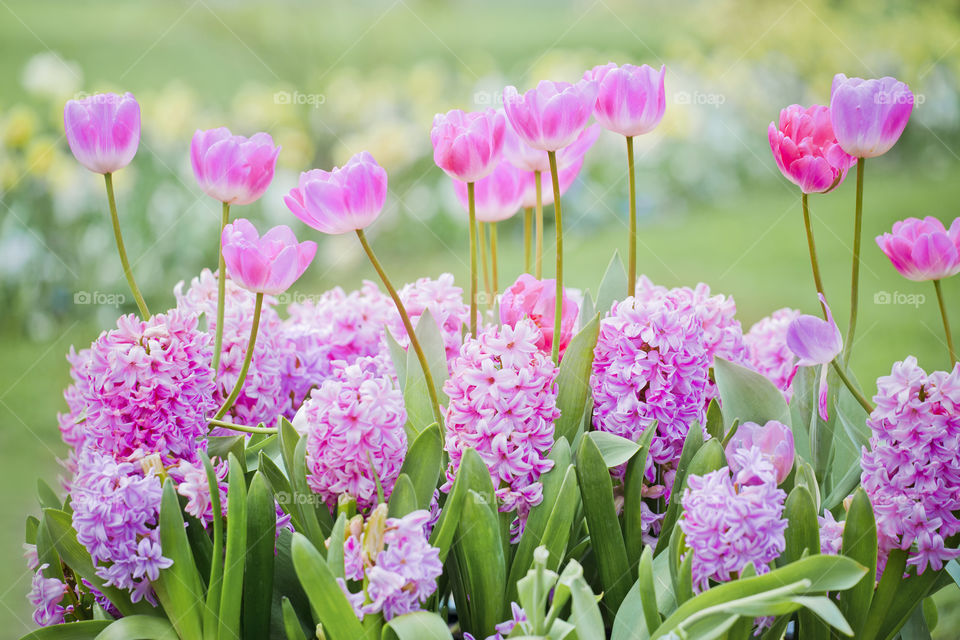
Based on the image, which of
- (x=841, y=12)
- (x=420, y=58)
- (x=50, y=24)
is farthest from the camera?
(x=50, y=24)

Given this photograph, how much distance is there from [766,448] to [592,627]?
0.21 m

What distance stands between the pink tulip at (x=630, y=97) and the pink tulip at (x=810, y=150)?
104 mm

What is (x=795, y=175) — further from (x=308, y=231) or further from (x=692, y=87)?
(x=692, y=87)

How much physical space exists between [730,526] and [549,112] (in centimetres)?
34

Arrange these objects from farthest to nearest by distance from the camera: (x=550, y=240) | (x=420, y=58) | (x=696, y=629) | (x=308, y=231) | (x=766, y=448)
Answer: (x=420, y=58) < (x=550, y=240) < (x=308, y=231) < (x=766, y=448) < (x=696, y=629)

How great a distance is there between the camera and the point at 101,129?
0.80 meters

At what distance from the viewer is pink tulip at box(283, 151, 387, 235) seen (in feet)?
2.36

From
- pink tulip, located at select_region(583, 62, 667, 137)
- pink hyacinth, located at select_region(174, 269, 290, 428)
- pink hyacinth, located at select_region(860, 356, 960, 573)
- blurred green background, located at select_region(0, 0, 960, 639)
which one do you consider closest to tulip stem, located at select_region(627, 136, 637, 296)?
pink tulip, located at select_region(583, 62, 667, 137)

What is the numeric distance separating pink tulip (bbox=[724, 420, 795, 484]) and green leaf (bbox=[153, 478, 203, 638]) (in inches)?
16.9

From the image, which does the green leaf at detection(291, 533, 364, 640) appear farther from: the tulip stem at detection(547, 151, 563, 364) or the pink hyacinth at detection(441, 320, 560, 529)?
the tulip stem at detection(547, 151, 563, 364)

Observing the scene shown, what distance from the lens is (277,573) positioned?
77 centimetres

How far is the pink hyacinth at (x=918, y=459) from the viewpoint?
0.69 m

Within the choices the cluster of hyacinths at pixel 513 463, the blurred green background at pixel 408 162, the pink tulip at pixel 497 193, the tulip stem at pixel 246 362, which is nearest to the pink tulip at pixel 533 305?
the cluster of hyacinths at pixel 513 463

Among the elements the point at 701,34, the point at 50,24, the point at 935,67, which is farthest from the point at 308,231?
the point at 50,24
